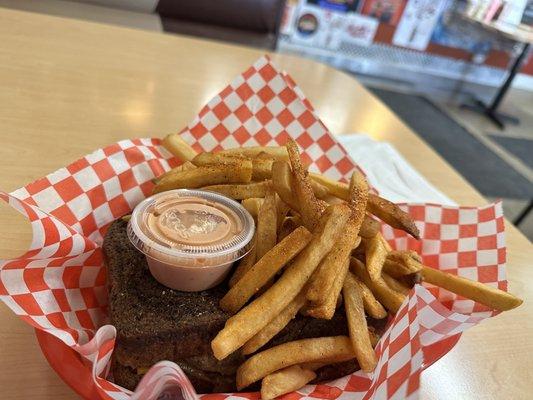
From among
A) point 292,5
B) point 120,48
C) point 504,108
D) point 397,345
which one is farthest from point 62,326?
point 504,108

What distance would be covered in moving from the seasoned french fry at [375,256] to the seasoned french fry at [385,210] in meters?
0.06

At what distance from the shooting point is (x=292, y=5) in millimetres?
6664

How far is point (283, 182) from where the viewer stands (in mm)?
1048

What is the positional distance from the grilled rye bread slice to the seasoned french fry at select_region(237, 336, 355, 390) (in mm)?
49

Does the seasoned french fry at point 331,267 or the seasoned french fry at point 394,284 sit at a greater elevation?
the seasoned french fry at point 331,267

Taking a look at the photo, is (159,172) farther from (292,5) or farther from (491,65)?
(491,65)

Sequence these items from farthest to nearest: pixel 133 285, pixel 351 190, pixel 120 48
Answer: pixel 120 48 < pixel 351 190 < pixel 133 285

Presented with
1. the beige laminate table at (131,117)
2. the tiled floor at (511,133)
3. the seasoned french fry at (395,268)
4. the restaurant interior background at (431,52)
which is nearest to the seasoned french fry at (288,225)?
the seasoned french fry at (395,268)

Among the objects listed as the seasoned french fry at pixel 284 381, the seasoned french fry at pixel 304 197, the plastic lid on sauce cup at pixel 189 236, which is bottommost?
the seasoned french fry at pixel 284 381

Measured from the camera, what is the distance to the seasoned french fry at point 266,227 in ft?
3.43

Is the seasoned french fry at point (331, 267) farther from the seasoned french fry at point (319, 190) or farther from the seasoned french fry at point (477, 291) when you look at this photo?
the seasoned french fry at point (477, 291)

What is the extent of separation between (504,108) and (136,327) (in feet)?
26.9

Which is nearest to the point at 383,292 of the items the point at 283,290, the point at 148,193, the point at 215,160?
the point at 283,290

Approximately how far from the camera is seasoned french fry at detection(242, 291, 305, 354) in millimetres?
939
